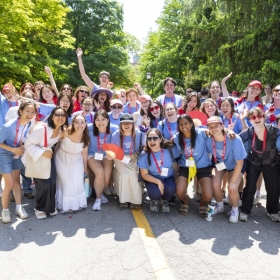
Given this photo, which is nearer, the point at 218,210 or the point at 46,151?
the point at 46,151

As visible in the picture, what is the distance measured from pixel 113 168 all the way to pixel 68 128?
49.6 inches

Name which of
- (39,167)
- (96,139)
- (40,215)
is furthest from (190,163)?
(40,215)

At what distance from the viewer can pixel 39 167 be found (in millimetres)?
3957

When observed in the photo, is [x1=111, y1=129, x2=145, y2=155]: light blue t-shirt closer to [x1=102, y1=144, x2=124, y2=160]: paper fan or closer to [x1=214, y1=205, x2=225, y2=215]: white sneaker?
[x1=102, y1=144, x2=124, y2=160]: paper fan

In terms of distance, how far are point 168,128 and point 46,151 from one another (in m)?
2.24

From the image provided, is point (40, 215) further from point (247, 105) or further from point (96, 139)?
point (247, 105)

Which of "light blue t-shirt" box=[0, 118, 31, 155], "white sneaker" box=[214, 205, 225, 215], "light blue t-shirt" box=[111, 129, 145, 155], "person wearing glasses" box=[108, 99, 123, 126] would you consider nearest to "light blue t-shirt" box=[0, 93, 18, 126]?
"light blue t-shirt" box=[0, 118, 31, 155]

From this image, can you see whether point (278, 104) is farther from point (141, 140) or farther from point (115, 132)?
point (115, 132)

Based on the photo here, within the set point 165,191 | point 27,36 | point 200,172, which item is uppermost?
point 27,36

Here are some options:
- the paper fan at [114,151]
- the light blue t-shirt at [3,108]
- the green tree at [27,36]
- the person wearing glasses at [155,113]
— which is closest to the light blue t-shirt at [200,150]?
the paper fan at [114,151]

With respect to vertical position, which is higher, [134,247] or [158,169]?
[158,169]

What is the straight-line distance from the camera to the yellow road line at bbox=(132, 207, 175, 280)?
2.79 m

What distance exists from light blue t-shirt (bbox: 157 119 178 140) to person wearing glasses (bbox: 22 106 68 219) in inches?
73.2

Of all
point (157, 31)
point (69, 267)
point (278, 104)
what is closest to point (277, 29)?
point (278, 104)
